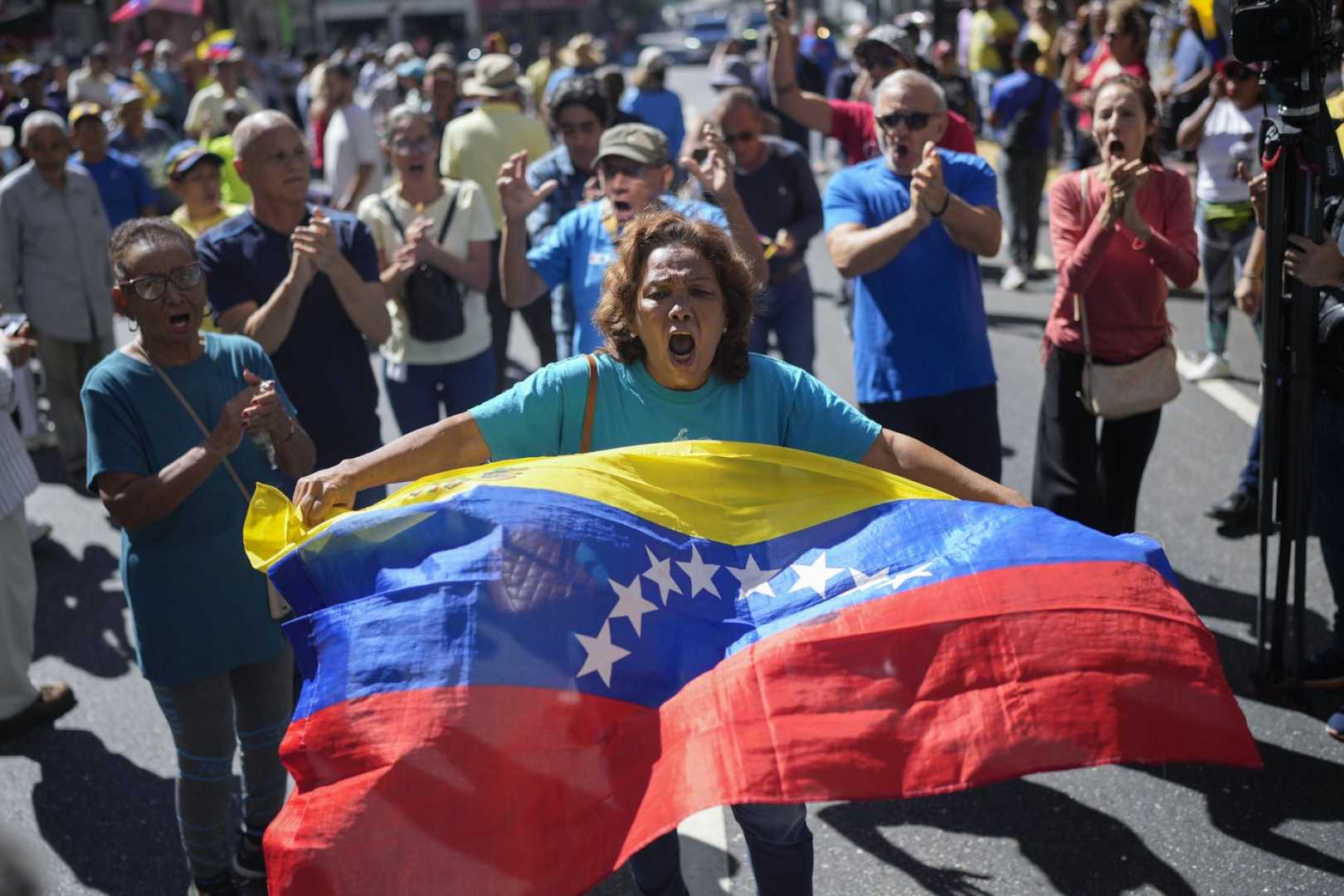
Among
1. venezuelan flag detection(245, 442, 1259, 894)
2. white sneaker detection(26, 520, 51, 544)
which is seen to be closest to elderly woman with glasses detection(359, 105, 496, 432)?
white sneaker detection(26, 520, 51, 544)

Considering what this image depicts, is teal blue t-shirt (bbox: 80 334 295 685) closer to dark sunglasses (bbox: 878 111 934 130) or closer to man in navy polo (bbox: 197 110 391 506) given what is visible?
man in navy polo (bbox: 197 110 391 506)

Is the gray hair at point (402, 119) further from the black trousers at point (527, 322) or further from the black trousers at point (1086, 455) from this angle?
the black trousers at point (1086, 455)

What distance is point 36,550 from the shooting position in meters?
7.71

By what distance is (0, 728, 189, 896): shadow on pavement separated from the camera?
4.57m

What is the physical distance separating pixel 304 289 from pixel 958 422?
2.36 metres

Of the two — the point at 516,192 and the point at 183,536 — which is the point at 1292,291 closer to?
the point at 516,192

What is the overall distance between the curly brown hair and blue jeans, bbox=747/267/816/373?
3762mm

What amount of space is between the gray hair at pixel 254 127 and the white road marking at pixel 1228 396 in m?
5.07

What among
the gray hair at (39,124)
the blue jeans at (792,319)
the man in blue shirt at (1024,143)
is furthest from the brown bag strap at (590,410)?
the man in blue shirt at (1024,143)

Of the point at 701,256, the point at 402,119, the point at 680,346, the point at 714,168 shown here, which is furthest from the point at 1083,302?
the point at 402,119

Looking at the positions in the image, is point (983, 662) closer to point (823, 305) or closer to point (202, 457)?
point (202, 457)

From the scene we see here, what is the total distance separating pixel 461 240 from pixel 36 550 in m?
3.10

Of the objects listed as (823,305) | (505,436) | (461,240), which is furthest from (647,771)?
(823,305)

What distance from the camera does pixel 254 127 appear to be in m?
5.21
